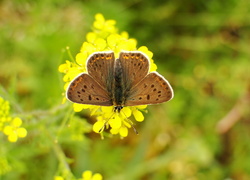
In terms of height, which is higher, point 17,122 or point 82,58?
point 82,58

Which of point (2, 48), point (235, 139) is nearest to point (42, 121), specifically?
point (2, 48)

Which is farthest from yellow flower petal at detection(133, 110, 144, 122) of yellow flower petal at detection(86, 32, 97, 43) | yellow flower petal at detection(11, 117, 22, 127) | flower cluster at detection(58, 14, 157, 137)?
yellow flower petal at detection(11, 117, 22, 127)

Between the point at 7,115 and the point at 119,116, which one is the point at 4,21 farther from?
the point at 119,116

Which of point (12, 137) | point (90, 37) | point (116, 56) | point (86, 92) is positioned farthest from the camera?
point (90, 37)

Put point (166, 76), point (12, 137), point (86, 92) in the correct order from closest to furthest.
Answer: point (86, 92)
point (12, 137)
point (166, 76)

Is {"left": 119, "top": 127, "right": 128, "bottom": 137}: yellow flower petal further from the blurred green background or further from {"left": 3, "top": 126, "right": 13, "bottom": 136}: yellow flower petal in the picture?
the blurred green background

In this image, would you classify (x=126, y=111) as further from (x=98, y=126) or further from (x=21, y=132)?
(x=21, y=132)

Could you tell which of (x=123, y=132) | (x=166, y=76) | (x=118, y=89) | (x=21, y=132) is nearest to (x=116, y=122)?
(x=123, y=132)

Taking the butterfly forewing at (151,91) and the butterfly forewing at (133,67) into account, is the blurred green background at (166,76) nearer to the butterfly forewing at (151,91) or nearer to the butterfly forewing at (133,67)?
the butterfly forewing at (133,67)
